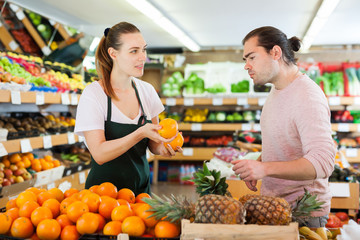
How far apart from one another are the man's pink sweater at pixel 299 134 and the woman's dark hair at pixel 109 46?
2.95 feet

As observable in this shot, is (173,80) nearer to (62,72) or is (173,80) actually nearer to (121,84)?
(62,72)

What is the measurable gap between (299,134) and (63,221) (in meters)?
1.16

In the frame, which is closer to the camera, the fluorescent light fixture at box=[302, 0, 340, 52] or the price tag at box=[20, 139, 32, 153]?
the price tag at box=[20, 139, 32, 153]

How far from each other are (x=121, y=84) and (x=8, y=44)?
12.1ft

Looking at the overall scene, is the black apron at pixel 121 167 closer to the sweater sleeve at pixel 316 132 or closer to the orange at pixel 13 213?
the orange at pixel 13 213

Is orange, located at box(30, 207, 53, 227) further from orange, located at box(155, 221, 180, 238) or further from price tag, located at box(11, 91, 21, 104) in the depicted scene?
price tag, located at box(11, 91, 21, 104)

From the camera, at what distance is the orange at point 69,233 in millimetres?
1482

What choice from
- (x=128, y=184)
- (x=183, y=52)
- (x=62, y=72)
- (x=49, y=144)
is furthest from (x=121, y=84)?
(x=183, y=52)

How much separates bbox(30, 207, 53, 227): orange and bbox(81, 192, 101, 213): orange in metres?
0.15

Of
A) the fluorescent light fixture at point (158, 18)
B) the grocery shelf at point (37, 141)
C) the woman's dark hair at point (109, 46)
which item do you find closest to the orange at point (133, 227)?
the woman's dark hair at point (109, 46)

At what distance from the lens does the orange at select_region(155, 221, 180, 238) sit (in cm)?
139

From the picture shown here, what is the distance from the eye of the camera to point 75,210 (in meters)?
1.54

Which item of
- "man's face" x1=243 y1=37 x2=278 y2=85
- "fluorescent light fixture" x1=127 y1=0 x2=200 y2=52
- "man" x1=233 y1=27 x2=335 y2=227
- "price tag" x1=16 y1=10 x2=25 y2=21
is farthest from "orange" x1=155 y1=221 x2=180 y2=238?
"price tag" x1=16 y1=10 x2=25 y2=21

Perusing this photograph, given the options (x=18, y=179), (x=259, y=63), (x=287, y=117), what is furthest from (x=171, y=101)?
(x=287, y=117)
